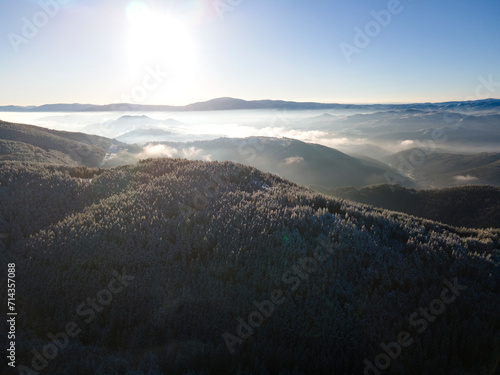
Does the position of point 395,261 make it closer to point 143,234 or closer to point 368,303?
point 368,303

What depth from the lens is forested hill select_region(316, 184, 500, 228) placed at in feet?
84.5

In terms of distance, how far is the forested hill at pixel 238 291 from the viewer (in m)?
3.90

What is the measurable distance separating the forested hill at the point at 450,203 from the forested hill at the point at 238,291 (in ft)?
73.3

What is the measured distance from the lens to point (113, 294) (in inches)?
193

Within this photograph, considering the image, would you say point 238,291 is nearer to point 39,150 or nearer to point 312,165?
point 39,150

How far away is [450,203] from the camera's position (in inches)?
1112

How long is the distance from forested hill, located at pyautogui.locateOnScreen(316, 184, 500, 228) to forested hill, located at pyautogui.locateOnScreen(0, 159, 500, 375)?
22.4 meters

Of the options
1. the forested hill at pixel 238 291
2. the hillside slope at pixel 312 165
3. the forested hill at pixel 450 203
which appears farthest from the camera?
the hillside slope at pixel 312 165

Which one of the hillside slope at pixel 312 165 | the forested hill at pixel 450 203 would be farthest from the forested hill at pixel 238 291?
the hillside slope at pixel 312 165

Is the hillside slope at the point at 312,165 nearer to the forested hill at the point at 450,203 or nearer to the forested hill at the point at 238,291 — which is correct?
the forested hill at the point at 450,203

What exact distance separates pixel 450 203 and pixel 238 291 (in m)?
31.2

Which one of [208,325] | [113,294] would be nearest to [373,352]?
[208,325]

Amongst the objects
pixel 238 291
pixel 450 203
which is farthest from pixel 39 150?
pixel 450 203

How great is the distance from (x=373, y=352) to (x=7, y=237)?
8.26 meters
